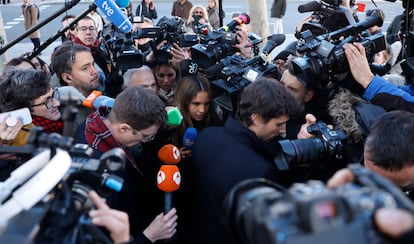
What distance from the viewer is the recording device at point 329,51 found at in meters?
2.44

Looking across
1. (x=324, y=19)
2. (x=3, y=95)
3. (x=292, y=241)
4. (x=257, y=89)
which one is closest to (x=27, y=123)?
(x=3, y=95)

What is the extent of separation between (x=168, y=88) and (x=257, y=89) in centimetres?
138

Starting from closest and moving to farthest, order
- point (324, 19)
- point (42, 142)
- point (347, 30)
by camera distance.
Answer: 1. point (42, 142)
2. point (347, 30)
3. point (324, 19)

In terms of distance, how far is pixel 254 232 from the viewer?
94cm

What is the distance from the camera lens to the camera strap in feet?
3.76

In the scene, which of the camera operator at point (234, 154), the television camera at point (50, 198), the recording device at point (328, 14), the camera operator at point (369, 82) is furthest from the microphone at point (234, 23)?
the television camera at point (50, 198)

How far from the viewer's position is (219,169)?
6.40ft

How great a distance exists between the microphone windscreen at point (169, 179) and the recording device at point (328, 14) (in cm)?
140

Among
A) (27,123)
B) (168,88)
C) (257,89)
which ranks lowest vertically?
(168,88)

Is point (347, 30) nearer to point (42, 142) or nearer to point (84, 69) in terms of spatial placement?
point (84, 69)

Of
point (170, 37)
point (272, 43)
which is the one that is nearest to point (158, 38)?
point (170, 37)

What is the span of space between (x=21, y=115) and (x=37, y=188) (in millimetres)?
1191

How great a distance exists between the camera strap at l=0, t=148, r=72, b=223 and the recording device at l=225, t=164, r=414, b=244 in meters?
0.49

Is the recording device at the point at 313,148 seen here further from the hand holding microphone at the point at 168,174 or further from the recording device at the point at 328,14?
the recording device at the point at 328,14
